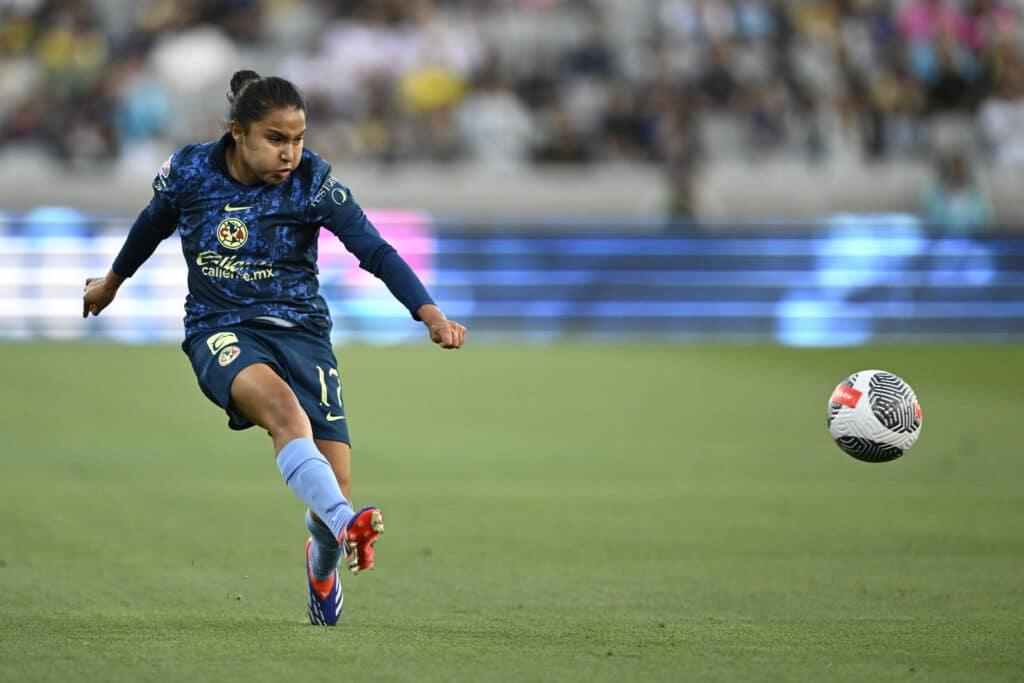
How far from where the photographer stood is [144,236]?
6.72 m

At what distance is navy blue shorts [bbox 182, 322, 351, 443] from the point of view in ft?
20.2

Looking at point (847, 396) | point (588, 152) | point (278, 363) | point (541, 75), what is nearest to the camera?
point (278, 363)

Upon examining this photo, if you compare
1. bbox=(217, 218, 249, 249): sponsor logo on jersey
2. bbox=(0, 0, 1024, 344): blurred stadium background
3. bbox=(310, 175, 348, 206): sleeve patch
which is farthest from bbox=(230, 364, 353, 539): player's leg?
bbox=(0, 0, 1024, 344): blurred stadium background

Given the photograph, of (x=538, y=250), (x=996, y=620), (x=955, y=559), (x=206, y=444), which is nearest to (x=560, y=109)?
(x=538, y=250)

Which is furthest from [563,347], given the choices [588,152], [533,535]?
[533,535]

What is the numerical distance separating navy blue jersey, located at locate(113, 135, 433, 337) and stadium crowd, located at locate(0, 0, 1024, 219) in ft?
51.3

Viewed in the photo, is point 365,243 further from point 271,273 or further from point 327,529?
point 327,529

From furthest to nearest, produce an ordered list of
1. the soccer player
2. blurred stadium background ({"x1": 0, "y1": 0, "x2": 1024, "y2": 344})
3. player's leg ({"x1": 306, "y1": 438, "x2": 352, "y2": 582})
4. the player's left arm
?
blurred stadium background ({"x1": 0, "y1": 0, "x2": 1024, "y2": 344}) → player's leg ({"x1": 306, "y1": 438, "x2": 352, "y2": 582}) → the player's left arm → the soccer player

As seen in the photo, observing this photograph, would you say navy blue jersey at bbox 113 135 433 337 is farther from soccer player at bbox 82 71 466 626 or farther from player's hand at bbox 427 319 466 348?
player's hand at bbox 427 319 466 348

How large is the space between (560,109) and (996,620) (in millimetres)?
16987

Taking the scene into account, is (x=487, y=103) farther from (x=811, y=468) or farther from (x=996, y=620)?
(x=996, y=620)

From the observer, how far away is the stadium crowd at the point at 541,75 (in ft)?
75.2

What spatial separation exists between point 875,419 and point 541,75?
16730 mm

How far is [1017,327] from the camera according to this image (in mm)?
20875
